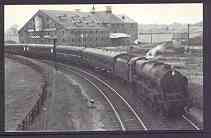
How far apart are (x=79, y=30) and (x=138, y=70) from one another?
0.77 meters

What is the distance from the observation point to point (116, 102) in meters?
3.73

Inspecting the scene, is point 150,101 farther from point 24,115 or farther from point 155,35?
point 24,115

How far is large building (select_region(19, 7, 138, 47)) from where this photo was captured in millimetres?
3723

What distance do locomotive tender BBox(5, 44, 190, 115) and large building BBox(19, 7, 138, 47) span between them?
0.09 meters

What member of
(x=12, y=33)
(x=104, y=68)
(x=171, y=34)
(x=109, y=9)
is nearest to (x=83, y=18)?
(x=109, y=9)

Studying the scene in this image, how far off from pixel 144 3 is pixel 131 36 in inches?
14.8

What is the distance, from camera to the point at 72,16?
371cm

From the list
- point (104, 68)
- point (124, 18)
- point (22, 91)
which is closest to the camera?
point (124, 18)

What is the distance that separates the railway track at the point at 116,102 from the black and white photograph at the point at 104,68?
10 mm

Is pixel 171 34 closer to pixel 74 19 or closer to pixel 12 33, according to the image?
pixel 74 19

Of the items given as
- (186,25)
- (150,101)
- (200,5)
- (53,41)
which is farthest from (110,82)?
(200,5)

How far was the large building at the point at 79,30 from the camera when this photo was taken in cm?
372

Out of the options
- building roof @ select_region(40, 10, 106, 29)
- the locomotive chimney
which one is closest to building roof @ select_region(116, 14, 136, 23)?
the locomotive chimney

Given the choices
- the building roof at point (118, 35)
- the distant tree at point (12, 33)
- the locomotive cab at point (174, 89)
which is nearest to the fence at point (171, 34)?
the building roof at point (118, 35)
